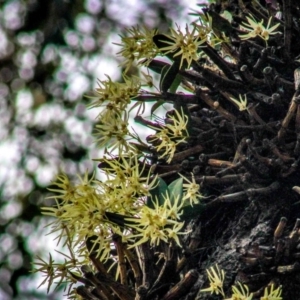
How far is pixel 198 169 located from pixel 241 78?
0.36ft

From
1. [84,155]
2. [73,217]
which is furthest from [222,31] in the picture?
[84,155]

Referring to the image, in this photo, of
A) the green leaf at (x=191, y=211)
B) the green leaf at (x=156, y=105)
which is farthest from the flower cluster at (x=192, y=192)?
the green leaf at (x=156, y=105)

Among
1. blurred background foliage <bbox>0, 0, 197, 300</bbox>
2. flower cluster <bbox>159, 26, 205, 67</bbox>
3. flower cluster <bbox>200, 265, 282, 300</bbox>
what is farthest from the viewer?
blurred background foliage <bbox>0, 0, 197, 300</bbox>

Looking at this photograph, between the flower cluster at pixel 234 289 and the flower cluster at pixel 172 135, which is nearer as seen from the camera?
the flower cluster at pixel 234 289

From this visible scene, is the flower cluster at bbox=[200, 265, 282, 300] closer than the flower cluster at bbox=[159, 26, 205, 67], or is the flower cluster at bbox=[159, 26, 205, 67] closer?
the flower cluster at bbox=[200, 265, 282, 300]

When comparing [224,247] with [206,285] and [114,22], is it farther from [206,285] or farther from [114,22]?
[114,22]

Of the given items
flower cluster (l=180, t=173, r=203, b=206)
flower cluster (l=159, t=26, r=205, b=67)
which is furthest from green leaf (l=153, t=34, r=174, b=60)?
flower cluster (l=180, t=173, r=203, b=206)

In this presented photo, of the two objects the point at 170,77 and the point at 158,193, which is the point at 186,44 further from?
the point at 158,193

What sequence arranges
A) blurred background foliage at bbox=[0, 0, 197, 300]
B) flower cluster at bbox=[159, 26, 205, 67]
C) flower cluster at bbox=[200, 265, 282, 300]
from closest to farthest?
flower cluster at bbox=[200, 265, 282, 300]
flower cluster at bbox=[159, 26, 205, 67]
blurred background foliage at bbox=[0, 0, 197, 300]

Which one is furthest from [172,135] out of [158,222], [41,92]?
[41,92]

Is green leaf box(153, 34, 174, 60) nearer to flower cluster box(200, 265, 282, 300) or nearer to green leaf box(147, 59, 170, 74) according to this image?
green leaf box(147, 59, 170, 74)

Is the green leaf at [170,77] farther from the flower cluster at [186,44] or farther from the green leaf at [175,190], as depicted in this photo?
the green leaf at [175,190]

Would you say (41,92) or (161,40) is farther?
(41,92)

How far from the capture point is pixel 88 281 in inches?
27.1
